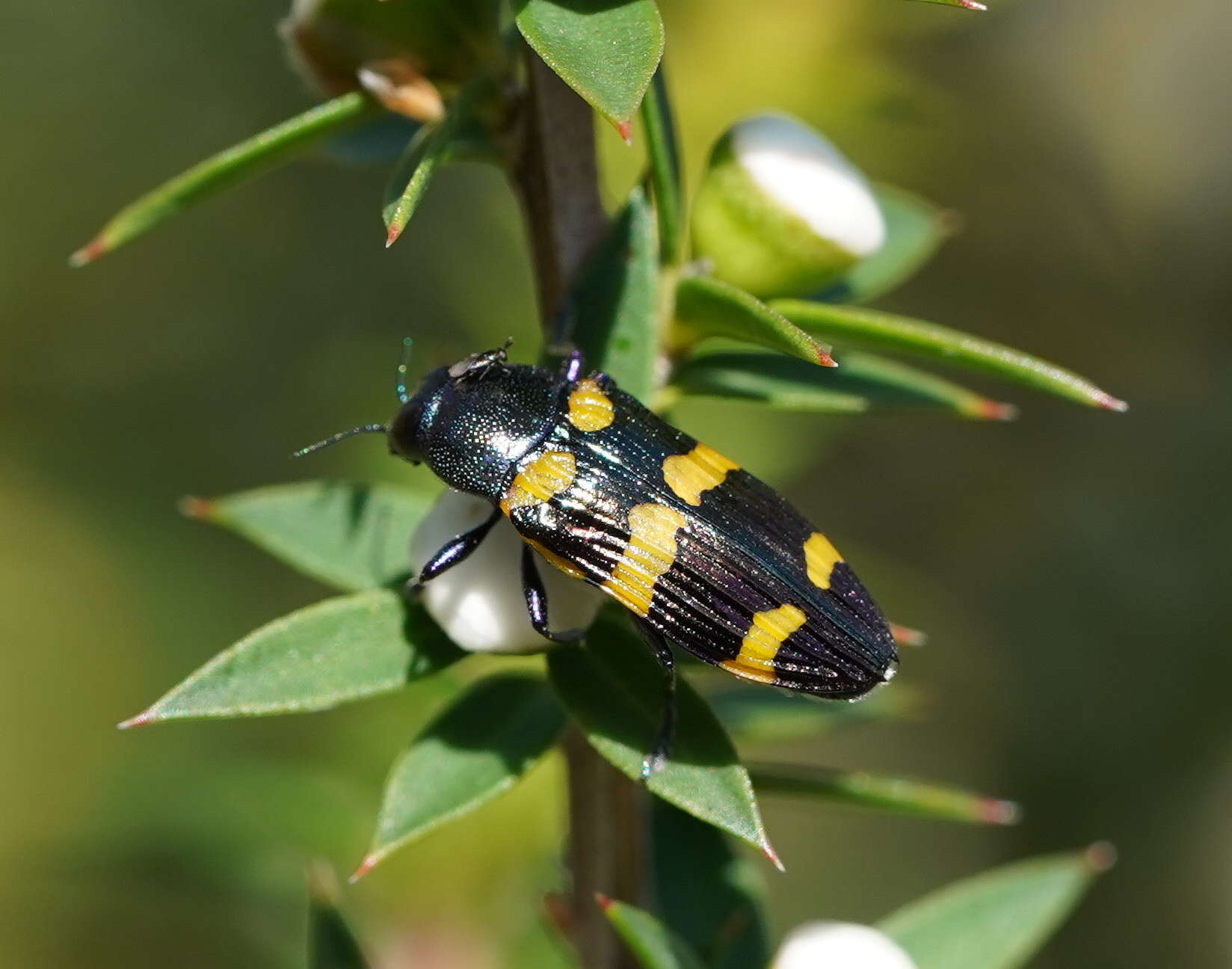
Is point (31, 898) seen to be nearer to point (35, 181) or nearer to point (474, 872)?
point (474, 872)

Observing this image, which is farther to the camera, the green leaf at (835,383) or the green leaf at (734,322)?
the green leaf at (835,383)

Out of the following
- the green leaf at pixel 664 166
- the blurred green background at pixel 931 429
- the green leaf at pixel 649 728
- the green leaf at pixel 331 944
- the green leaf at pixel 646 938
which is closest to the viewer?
the green leaf at pixel 649 728

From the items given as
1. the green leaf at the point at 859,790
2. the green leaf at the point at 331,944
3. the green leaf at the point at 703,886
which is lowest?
the green leaf at the point at 331,944

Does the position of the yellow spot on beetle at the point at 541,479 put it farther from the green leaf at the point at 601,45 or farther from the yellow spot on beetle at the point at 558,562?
the green leaf at the point at 601,45

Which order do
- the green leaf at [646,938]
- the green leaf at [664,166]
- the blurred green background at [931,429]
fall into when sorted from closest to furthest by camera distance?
the green leaf at [646,938] → the green leaf at [664,166] → the blurred green background at [931,429]

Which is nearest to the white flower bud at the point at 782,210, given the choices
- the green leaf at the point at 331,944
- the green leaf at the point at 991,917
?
the green leaf at the point at 991,917

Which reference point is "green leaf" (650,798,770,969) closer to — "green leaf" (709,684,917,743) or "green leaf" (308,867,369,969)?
"green leaf" (709,684,917,743)

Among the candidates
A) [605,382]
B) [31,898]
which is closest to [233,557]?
A: [31,898]
